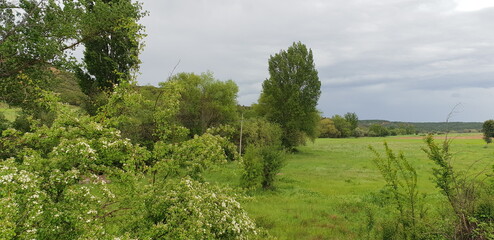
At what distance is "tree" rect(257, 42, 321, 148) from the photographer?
146 feet

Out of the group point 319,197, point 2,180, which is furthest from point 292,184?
point 2,180

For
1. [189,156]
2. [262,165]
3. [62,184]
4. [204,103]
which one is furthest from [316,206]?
[204,103]

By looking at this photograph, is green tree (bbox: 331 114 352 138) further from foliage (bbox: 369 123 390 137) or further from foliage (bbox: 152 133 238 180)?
foliage (bbox: 152 133 238 180)

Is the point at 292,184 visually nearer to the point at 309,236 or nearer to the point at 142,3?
the point at 309,236

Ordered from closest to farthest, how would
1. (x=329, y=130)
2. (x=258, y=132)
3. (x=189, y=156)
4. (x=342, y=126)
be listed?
(x=189, y=156)
(x=258, y=132)
(x=329, y=130)
(x=342, y=126)

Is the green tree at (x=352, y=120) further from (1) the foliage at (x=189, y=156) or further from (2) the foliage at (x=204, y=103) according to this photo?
(1) the foliage at (x=189, y=156)

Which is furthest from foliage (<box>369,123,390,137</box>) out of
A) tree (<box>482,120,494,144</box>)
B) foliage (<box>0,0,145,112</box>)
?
foliage (<box>0,0,145,112</box>)

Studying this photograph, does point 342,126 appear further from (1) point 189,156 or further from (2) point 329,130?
(1) point 189,156

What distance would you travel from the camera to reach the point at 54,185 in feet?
14.6

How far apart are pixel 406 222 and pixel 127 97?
8.32 metres

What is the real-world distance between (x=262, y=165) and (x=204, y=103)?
22.9 m

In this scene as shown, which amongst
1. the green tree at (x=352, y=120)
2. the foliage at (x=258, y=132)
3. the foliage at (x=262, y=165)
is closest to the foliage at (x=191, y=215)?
the foliage at (x=262, y=165)

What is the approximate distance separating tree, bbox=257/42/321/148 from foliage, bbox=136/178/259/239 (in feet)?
128

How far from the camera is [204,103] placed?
129 feet
